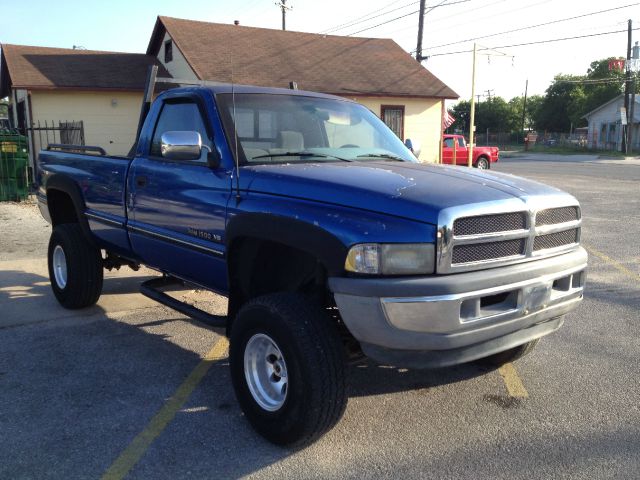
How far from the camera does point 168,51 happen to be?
932 inches

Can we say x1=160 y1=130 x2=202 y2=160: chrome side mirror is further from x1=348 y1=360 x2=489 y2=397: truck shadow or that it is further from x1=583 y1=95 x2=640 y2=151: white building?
x1=583 y1=95 x2=640 y2=151: white building

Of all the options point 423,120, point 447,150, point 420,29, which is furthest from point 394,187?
point 420,29

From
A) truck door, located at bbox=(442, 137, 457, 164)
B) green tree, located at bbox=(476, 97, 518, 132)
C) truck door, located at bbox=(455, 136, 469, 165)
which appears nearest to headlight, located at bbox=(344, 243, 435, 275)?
truck door, located at bbox=(442, 137, 457, 164)

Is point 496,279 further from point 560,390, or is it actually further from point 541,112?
point 541,112

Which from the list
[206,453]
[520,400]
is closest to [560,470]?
[520,400]

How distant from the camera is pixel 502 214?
3133mm

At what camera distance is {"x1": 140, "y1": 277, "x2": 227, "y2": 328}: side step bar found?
4066mm

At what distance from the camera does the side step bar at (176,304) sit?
407 cm

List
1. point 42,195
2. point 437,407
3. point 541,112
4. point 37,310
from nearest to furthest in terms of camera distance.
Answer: point 437,407 < point 37,310 < point 42,195 < point 541,112

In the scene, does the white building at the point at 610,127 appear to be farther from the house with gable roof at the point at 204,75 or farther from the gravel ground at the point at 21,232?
the gravel ground at the point at 21,232

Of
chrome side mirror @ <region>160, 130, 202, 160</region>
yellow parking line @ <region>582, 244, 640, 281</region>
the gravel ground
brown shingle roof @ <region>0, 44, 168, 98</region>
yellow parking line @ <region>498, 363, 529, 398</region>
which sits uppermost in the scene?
brown shingle roof @ <region>0, 44, 168, 98</region>

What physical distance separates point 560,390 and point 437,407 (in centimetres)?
94

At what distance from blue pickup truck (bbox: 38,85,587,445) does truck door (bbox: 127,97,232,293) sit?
2cm

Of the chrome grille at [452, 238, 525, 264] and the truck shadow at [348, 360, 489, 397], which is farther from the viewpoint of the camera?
the truck shadow at [348, 360, 489, 397]
